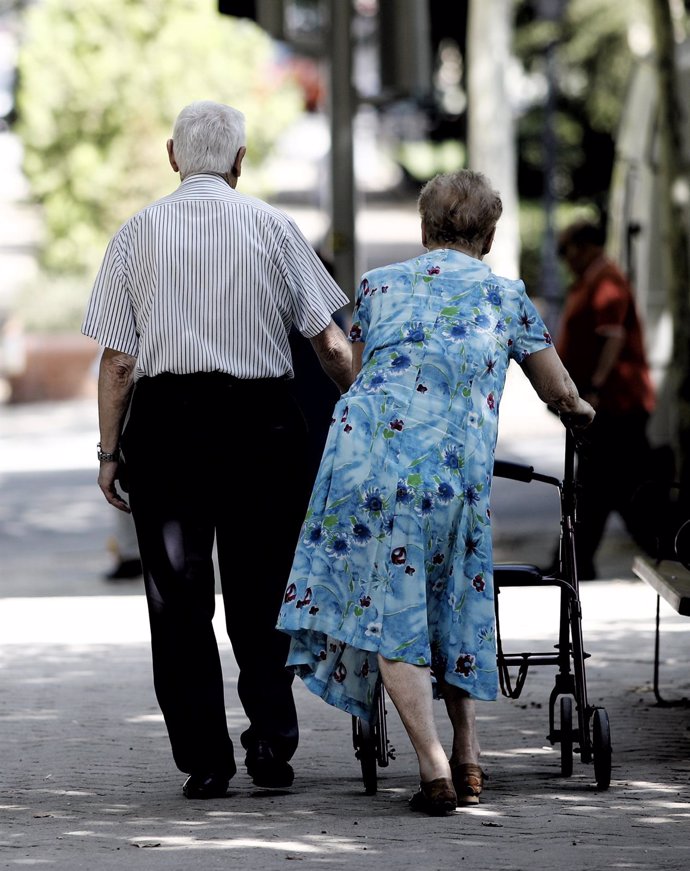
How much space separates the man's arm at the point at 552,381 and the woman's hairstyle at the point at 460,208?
14.4 inches

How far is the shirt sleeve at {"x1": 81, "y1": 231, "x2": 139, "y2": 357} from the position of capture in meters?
5.64

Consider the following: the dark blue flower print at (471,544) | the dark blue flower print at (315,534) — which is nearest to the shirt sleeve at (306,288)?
the dark blue flower print at (315,534)

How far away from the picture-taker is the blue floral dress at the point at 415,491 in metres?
5.23

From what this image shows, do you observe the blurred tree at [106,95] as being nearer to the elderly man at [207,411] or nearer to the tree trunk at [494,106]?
the tree trunk at [494,106]

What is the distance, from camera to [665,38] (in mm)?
12359

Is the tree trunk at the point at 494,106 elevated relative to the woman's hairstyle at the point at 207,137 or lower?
elevated

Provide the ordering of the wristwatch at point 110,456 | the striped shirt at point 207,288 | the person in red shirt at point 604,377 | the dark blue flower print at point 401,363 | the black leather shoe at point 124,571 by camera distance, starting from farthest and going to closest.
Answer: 1. the black leather shoe at point 124,571
2. the person in red shirt at point 604,377
3. the wristwatch at point 110,456
4. the striped shirt at point 207,288
5. the dark blue flower print at point 401,363

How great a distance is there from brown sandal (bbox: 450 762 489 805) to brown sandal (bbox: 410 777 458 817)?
0.57ft

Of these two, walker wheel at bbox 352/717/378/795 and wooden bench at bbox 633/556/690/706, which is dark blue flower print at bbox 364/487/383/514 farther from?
wooden bench at bbox 633/556/690/706

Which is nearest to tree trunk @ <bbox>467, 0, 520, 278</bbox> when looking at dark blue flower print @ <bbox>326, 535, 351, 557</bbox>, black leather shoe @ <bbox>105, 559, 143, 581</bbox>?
black leather shoe @ <bbox>105, 559, 143, 581</bbox>

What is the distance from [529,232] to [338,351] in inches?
1320

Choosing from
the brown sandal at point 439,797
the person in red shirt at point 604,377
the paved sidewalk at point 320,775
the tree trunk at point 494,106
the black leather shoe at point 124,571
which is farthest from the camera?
the tree trunk at point 494,106

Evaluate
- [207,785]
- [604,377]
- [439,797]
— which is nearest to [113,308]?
[207,785]

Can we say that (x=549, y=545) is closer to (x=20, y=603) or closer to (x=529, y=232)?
(x=20, y=603)
